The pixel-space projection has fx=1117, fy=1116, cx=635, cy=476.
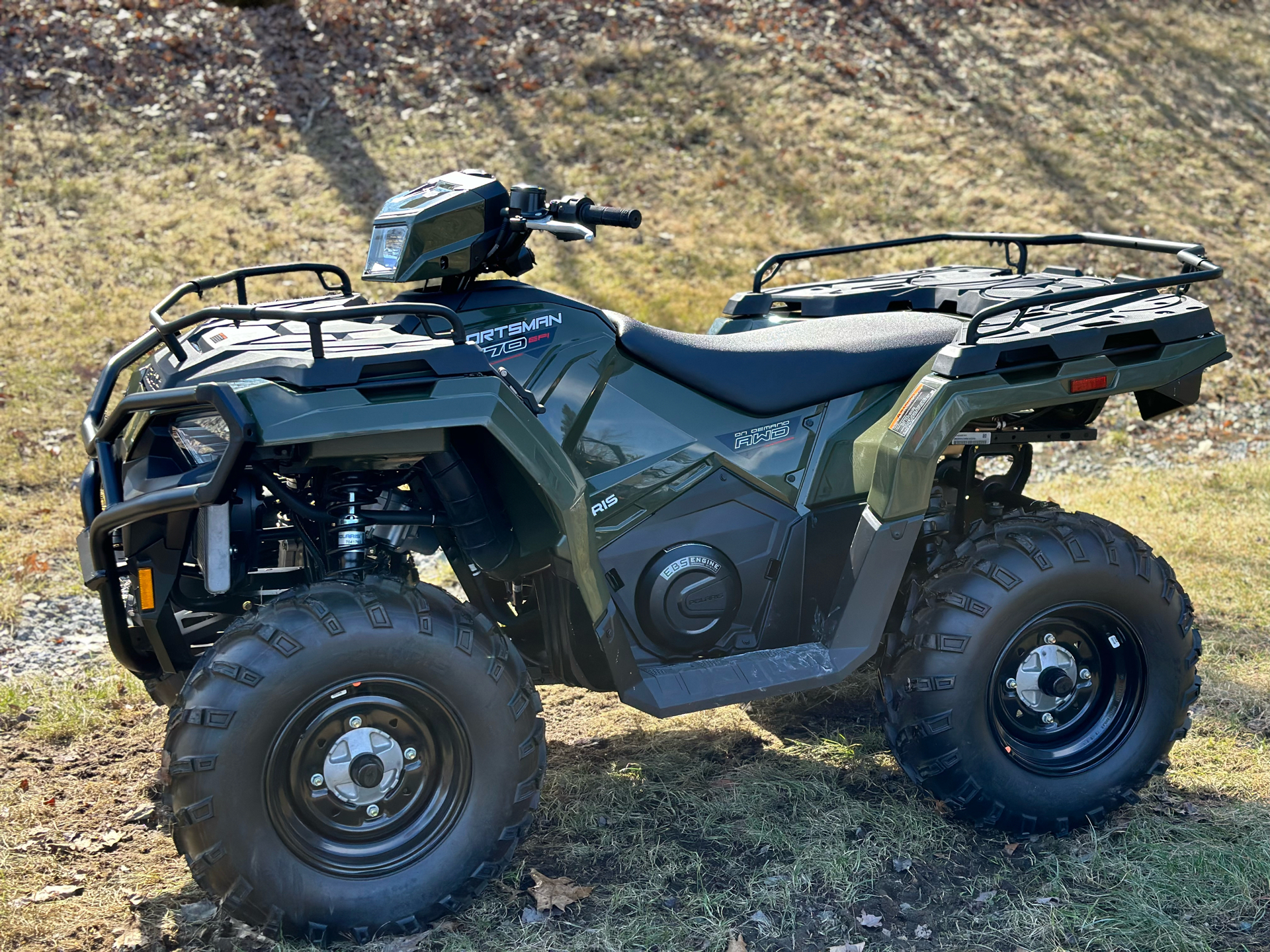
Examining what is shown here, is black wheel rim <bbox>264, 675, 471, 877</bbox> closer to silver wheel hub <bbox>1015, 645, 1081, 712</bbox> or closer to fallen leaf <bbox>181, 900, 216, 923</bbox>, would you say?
fallen leaf <bbox>181, 900, 216, 923</bbox>

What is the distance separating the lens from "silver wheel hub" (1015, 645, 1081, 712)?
3.57 m

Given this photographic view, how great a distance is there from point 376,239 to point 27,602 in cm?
320

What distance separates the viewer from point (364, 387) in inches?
114

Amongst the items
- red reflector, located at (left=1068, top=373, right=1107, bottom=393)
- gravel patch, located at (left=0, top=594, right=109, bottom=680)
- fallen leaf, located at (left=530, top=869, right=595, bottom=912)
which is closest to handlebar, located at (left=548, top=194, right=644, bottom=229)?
red reflector, located at (left=1068, top=373, right=1107, bottom=393)

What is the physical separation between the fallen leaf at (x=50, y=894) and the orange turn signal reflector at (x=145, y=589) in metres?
0.97

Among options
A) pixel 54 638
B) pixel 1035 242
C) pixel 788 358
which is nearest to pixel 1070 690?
pixel 788 358

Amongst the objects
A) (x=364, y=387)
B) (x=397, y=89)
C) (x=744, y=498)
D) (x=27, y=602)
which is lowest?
(x=27, y=602)

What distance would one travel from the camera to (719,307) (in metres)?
9.47

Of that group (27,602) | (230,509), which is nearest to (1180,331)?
(230,509)

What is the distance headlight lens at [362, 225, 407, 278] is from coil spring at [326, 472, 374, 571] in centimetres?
64

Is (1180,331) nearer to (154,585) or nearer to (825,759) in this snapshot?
(825,759)

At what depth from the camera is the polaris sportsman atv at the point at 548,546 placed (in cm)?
288

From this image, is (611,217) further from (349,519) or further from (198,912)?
(198,912)

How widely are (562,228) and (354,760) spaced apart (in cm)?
164
